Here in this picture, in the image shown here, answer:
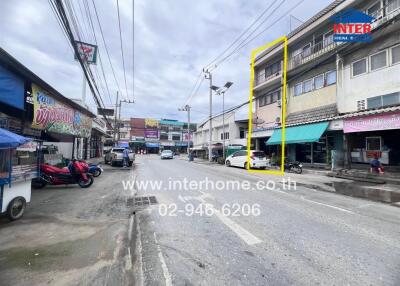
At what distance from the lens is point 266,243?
13.4 ft

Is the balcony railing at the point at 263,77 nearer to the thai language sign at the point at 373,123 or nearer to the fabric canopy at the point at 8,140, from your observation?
the thai language sign at the point at 373,123

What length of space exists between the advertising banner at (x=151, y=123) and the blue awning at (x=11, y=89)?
5956 centimetres

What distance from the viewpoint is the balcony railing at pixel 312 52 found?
17.1 m

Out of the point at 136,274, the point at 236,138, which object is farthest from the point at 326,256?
the point at 236,138

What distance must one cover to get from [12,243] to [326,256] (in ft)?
17.9

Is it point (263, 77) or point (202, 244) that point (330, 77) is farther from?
point (202, 244)

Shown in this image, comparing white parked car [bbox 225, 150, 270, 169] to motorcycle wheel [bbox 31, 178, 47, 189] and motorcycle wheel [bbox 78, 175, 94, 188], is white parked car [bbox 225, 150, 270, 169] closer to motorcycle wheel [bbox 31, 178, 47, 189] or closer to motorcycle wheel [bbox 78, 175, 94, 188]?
motorcycle wheel [bbox 78, 175, 94, 188]

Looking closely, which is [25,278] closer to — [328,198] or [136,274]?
[136,274]

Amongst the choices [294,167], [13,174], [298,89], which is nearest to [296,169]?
[294,167]

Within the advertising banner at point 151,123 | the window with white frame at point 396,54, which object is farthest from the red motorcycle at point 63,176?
the advertising banner at point 151,123

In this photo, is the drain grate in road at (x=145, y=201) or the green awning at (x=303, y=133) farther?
the green awning at (x=303, y=133)

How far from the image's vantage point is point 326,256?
3.59 metres

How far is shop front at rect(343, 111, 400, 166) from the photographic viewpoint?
1174 centimetres

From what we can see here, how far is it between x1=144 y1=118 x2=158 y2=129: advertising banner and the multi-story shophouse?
4757 centimetres
